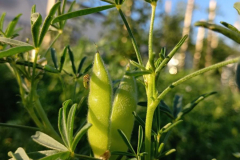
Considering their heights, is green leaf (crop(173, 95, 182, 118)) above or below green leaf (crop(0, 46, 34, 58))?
below

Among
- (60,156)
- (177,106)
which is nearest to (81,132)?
(60,156)

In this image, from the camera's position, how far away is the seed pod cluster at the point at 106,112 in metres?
0.31

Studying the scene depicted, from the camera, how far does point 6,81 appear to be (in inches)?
42.4

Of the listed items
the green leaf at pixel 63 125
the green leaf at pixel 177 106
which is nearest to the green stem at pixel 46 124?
the green leaf at pixel 63 125

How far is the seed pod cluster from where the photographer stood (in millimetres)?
312

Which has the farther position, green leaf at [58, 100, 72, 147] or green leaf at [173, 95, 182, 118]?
green leaf at [173, 95, 182, 118]

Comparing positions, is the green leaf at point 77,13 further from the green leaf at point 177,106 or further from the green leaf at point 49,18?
the green leaf at point 177,106

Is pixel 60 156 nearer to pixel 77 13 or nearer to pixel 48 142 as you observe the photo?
pixel 48 142

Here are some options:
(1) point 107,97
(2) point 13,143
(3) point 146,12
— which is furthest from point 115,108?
(3) point 146,12

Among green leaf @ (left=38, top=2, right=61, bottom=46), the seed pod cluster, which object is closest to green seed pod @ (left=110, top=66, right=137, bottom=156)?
the seed pod cluster

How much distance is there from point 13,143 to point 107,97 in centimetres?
39

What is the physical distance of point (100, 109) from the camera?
312mm

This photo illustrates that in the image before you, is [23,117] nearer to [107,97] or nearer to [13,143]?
[13,143]

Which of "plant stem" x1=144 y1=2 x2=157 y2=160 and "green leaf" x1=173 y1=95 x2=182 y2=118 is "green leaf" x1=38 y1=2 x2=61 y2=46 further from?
"green leaf" x1=173 y1=95 x2=182 y2=118
